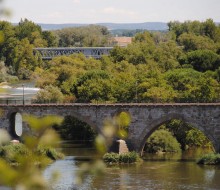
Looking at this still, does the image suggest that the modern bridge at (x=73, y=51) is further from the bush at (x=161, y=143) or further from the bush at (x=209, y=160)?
the bush at (x=209, y=160)

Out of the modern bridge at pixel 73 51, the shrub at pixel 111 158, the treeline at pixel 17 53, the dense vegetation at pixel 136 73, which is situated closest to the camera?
the shrub at pixel 111 158

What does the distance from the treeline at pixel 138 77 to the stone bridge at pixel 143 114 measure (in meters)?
6.94

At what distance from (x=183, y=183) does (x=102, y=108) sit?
17.8m

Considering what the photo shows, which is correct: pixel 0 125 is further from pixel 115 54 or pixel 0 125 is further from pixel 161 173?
pixel 115 54

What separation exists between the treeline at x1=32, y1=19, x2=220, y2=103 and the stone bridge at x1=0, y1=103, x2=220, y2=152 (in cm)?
694

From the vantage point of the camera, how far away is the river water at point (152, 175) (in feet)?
160

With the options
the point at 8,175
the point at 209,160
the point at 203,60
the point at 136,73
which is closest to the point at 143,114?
the point at 209,160

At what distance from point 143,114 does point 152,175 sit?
11.8m

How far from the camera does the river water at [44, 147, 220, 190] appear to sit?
160 feet

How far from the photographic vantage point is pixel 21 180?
432 cm

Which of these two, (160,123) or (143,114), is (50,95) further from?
(160,123)

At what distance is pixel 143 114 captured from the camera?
→ 6531 cm

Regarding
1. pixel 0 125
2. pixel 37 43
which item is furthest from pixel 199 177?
pixel 37 43

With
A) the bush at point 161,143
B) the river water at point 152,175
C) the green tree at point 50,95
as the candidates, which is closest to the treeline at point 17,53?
the green tree at point 50,95
